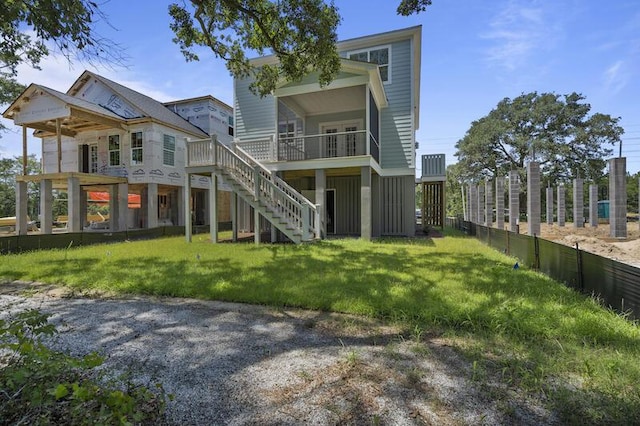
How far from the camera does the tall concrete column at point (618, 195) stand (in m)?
10.4

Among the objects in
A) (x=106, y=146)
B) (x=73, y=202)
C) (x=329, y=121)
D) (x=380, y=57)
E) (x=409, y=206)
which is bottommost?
(x=409, y=206)

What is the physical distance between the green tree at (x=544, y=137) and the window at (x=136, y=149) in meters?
29.2

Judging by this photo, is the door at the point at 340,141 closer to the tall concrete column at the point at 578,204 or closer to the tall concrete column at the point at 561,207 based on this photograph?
the tall concrete column at the point at 578,204

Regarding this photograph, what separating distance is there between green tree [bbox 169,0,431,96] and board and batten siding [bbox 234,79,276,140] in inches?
152

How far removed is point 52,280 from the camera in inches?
233

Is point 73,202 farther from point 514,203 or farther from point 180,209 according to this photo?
point 514,203

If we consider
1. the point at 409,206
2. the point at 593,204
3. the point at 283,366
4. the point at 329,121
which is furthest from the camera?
the point at 593,204

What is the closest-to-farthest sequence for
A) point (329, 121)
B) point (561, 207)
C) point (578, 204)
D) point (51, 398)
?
point (51, 398) < point (329, 121) < point (578, 204) < point (561, 207)

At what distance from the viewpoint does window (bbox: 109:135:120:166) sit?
678 inches

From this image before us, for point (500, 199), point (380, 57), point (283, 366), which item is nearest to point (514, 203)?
point (500, 199)

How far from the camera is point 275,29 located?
360 inches

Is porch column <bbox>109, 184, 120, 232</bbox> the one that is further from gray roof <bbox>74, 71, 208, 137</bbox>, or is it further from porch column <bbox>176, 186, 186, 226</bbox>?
gray roof <bbox>74, 71, 208, 137</bbox>

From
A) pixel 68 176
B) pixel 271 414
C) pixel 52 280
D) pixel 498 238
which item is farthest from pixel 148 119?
pixel 271 414

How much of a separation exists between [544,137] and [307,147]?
27960mm
